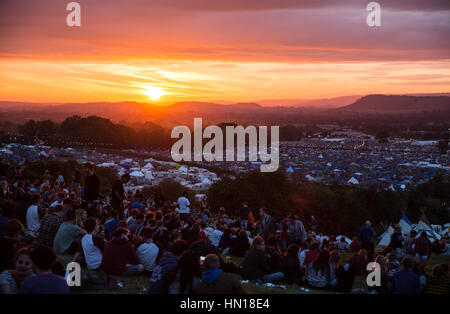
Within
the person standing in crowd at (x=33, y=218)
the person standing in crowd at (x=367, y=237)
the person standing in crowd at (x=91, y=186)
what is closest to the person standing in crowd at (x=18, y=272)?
the person standing in crowd at (x=33, y=218)

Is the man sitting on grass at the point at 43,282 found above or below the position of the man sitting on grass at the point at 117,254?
above

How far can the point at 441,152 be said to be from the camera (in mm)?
108938

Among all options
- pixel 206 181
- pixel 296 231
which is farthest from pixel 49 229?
pixel 206 181

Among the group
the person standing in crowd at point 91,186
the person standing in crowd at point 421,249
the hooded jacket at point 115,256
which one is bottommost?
the person standing in crowd at point 421,249

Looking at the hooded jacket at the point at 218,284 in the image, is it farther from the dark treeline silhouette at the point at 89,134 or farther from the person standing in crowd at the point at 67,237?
the dark treeline silhouette at the point at 89,134

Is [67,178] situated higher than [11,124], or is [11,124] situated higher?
[11,124]

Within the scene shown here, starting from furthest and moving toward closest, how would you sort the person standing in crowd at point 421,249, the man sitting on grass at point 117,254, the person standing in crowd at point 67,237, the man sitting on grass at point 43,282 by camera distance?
1. the person standing in crowd at point 421,249
2. the person standing in crowd at point 67,237
3. the man sitting on grass at point 117,254
4. the man sitting on grass at point 43,282

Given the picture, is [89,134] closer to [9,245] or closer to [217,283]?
[9,245]

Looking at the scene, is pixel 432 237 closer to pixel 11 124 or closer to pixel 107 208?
pixel 107 208

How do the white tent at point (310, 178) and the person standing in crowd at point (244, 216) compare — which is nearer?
the person standing in crowd at point (244, 216)

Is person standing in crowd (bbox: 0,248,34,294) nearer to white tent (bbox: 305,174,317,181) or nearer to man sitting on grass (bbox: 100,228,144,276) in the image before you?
man sitting on grass (bbox: 100,228,144,276)

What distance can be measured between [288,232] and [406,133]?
509ft

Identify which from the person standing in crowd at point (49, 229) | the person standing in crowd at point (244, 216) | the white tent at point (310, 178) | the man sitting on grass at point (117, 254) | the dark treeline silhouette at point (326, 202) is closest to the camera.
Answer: the man sitting on grass at point (117, 254)

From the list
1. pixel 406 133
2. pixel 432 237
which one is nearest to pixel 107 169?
pixel 432 237
